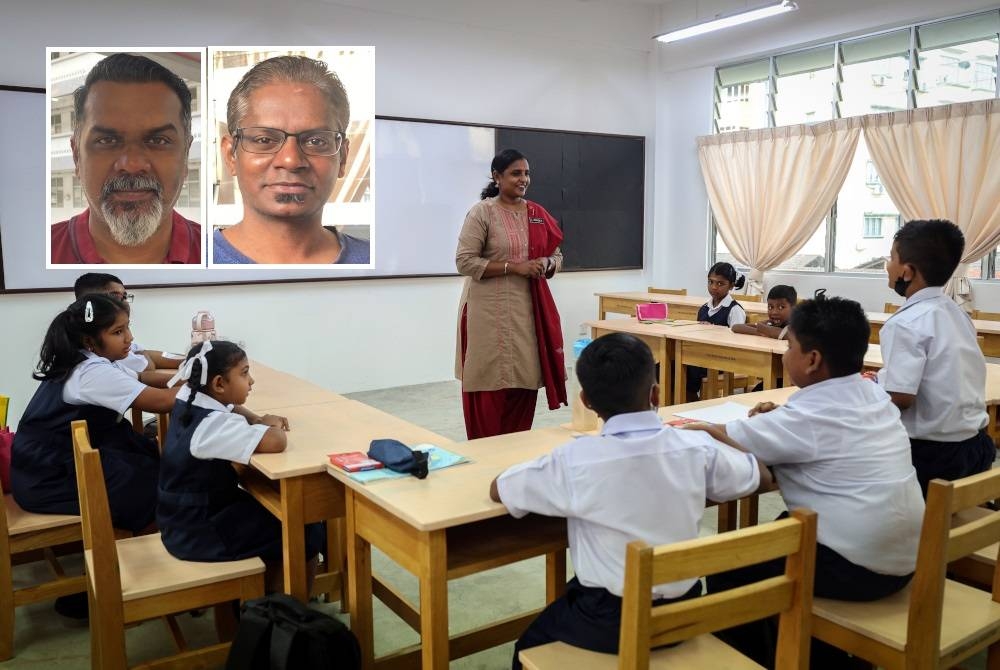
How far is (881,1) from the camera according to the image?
244 inches

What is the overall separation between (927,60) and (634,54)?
8.43ft

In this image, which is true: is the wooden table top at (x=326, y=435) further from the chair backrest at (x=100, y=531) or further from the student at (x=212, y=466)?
the chair backrest at (x=100, y=531)

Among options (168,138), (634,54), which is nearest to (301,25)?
(168,138)

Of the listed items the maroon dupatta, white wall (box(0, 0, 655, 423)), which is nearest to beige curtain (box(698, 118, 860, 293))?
white wall (box(0, 0, 655, 423))

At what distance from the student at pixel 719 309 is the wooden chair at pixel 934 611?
3.14m

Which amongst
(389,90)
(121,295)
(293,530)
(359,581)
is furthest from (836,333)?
(389,90)

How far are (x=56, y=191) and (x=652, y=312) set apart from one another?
149 inches

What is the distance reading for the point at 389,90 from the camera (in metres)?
6.21

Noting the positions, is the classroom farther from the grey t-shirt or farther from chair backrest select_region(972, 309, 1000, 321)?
chair backrest select_region(972, 309, 1000, 321)

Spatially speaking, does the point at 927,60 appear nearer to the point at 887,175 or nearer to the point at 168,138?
the point at 887,175

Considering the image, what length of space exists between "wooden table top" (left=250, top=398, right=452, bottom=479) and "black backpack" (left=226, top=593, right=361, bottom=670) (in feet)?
1.03

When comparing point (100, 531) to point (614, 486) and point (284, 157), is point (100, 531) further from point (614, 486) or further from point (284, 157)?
point (284, 157)

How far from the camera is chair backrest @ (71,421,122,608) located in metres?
1.82

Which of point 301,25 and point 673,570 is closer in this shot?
point 673,570
